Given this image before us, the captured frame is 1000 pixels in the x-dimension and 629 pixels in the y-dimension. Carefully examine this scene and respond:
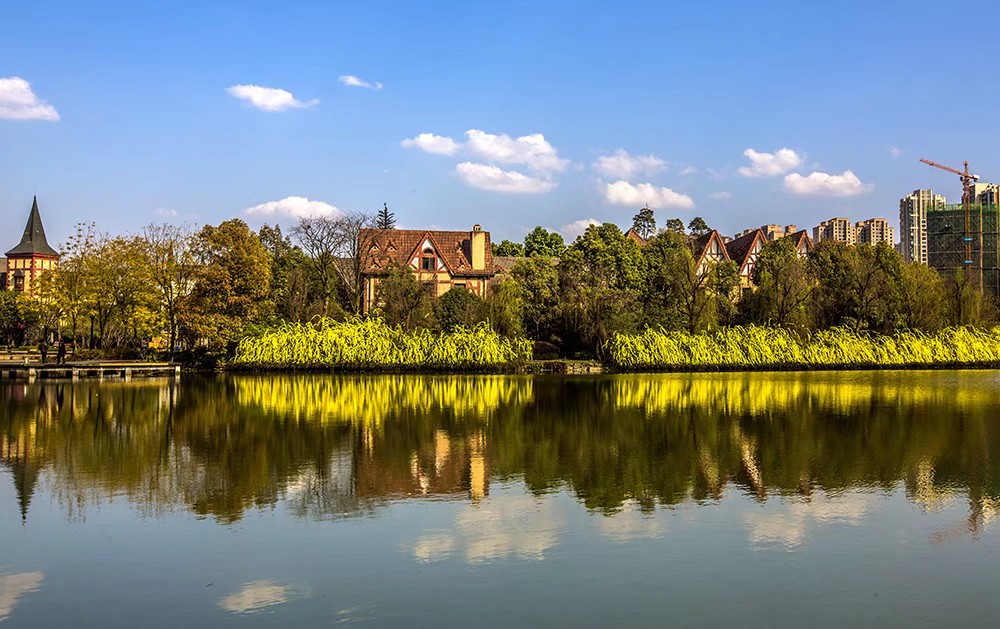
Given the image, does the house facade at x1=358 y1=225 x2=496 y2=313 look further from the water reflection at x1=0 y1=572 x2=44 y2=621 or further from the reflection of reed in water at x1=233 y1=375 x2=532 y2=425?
the water reflection at x1=0 y1=572 x2=44 y2=621

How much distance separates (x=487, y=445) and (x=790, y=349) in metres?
31.8

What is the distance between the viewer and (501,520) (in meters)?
11.6

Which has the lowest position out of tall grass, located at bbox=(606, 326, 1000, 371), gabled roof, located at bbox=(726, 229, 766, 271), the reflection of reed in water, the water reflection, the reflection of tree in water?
the water reflection

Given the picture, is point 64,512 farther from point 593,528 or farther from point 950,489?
point 950,489

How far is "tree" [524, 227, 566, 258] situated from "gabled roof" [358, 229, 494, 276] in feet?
45.1

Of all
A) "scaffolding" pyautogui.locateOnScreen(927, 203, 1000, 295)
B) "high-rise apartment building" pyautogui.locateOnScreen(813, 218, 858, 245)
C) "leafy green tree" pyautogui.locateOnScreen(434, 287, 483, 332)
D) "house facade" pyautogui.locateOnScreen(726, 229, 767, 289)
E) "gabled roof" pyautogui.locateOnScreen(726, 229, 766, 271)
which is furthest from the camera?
"high-rise apartment building" pyautogui.locateOnScreen(813, 218, 858, 245)

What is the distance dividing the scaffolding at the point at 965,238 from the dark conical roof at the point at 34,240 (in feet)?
338

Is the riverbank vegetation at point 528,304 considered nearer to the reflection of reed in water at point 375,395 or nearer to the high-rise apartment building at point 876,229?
the reflection of reed in water at point 375,395

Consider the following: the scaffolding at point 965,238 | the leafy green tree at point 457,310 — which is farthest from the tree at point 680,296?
the scaffolding at point 965,238

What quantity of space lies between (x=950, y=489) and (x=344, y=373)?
33028mm

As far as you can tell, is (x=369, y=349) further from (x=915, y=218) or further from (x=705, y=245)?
(x=915, y=218)

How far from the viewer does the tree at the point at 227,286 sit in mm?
44344

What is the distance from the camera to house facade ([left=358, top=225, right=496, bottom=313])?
61.4 meters

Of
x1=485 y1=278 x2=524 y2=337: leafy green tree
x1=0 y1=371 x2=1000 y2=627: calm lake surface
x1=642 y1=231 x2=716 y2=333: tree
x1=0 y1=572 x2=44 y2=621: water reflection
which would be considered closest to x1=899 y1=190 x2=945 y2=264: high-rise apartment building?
x1=642 y1=231 x2=716 y2=333: tree
